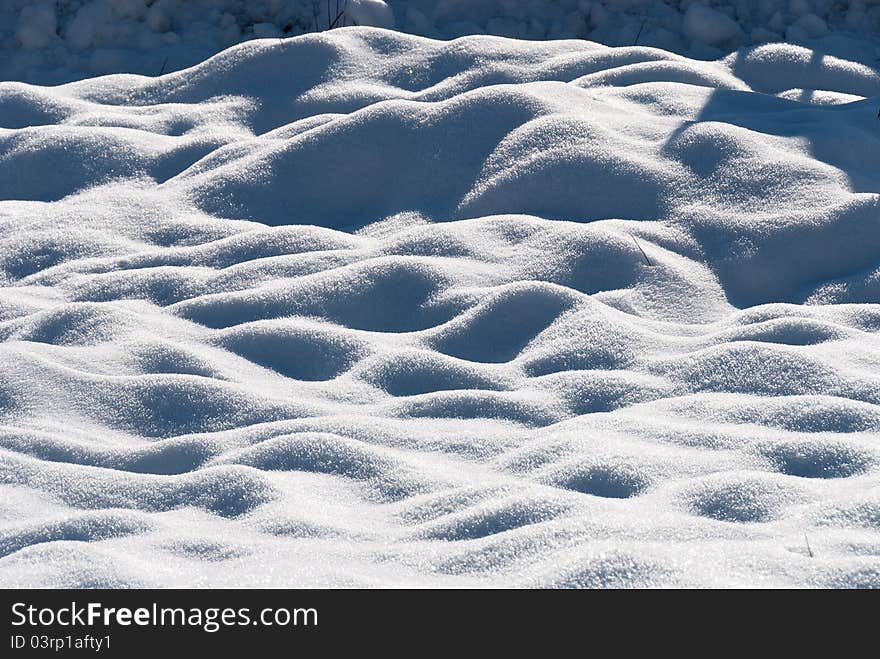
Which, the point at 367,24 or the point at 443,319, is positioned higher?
the point at 367,24

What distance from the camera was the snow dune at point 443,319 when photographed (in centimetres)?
225

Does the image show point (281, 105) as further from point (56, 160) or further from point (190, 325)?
point (190, 325)

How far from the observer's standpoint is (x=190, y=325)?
124 inches

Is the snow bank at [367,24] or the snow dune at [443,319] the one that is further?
the snow bank at [367,24]

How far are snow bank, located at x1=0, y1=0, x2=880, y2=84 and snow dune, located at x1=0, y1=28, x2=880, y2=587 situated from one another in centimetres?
21

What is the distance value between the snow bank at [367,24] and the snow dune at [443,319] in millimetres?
209

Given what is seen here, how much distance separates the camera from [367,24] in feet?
15.1

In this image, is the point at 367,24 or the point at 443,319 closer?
the point at 443,319

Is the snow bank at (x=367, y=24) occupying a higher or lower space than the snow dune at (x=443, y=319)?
higher

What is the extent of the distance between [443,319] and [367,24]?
74.8 inches

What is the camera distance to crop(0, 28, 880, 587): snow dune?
2.25m

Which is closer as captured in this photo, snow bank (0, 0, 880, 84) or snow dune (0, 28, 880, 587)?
snow dune (0, 28, 880, 587)

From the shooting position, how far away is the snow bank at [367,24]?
4426mm

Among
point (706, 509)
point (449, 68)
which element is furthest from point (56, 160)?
point (706, 509)
